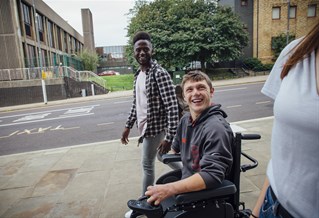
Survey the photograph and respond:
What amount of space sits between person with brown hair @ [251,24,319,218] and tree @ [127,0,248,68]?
898 inches

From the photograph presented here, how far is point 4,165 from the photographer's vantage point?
5613 millimetres

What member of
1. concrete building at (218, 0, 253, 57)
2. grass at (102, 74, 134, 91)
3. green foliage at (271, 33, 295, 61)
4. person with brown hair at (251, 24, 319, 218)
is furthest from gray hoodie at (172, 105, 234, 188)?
concrete building at (218, 0, 253, 57)

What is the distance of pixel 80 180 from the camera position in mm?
4406

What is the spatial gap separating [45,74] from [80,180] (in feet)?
56.4

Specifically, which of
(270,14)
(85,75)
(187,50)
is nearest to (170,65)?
(187,50)

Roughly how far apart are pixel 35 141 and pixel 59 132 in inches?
42.4

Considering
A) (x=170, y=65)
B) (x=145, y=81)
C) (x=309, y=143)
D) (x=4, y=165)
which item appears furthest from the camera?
(x=170, y=65)

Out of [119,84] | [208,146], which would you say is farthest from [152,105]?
[119,84]

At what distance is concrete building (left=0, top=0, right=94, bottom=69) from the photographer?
2231cm

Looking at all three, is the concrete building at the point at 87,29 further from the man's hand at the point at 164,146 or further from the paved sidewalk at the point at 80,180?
the man's hand at the point at 164,146

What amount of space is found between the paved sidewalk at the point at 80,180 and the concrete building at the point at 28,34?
1481cm

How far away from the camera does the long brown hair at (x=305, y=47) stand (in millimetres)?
1060

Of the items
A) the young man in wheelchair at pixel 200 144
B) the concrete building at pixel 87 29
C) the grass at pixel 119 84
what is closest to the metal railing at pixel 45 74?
the grass at pixel 119 84

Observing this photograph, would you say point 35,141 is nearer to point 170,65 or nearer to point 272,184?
point 272,184
